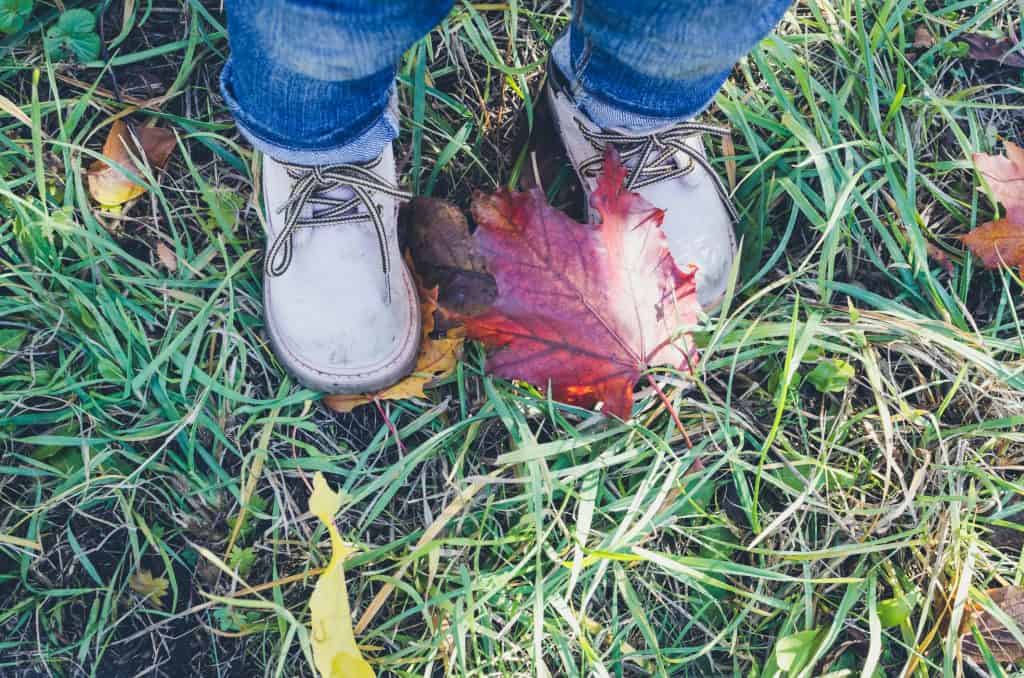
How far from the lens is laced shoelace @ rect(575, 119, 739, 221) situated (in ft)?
3.77

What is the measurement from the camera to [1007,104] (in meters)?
1.42

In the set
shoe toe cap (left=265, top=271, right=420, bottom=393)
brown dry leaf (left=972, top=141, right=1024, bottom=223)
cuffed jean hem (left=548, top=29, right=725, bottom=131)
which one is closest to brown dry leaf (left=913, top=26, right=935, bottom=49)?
brown dry leaf (left=972, top=141, right=1024, bottom=223)

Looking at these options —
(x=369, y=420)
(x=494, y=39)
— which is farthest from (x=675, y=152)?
(x=369, y=420)

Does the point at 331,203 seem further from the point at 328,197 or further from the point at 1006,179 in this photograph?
the point at 1006,179

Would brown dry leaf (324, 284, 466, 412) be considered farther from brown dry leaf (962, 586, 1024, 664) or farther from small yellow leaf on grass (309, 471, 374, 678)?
brown dry leaf (962, 586, 1024, 664)

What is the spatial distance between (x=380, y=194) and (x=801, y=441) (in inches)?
31.4

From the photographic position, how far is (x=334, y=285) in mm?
1138

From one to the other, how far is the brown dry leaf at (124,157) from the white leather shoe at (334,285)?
0.79 ft

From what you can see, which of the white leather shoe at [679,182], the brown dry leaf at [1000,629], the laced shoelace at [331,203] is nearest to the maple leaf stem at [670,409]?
the white leather shoe at [679,182]

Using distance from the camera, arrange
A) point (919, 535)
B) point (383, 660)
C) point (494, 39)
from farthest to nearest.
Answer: point (494, 39)
point (919, 535)
point (383, 660)

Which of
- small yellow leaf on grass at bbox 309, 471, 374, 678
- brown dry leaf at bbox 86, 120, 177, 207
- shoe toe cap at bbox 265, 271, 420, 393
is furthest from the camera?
brown dry leaf at bbox 86, 120, 177, 207

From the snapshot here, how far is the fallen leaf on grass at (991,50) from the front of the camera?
55.2 inches

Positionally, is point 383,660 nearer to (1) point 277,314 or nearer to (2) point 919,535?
(1) point 277,314

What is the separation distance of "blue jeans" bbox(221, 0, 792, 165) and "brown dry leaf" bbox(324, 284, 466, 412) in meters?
0.28
